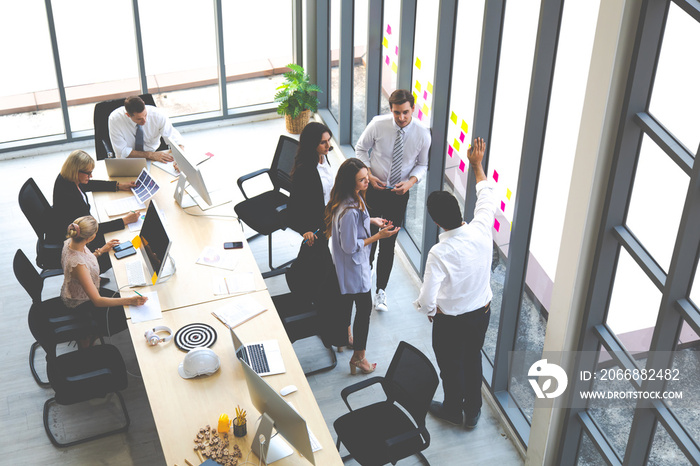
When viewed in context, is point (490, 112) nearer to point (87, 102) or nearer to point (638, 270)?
point (638, 270)

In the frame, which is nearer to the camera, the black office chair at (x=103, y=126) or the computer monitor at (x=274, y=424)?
the computer monitor at (x=274, y=424)

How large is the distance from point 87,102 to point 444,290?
6680mm

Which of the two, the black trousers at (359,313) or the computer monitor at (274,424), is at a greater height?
the computer monitor at (274,424)

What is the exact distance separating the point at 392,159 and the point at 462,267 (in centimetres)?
187

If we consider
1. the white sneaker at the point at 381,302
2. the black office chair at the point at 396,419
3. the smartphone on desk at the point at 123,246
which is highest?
the smartphone on desk at the point at 123,246

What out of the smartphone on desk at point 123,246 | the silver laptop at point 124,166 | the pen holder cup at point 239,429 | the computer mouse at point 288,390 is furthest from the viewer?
the silver laptop at point 124,166

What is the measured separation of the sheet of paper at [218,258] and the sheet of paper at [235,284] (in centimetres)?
16

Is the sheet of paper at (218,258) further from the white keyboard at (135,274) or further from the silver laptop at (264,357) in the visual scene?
the silver laptop at (264,357)

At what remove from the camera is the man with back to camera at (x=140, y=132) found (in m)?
7.48

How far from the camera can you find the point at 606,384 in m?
4.82

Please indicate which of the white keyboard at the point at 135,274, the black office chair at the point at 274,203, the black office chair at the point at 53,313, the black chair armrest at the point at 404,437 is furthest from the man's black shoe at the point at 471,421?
the black office chair at the point at 53,313

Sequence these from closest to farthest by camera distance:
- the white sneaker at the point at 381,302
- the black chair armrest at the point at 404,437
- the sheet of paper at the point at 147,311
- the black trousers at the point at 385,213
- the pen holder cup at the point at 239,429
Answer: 1. the pen holder cup at the point at 239,429
2. the black chair armrest at the point at 404,437
3. the sheet of paper at the point at 147,311
4. the black trousers at the point at 385,213
5. the white sneaker at the point at 381,302

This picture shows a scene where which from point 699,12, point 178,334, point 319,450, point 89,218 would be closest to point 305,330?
point 178,334

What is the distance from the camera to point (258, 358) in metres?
5.25
